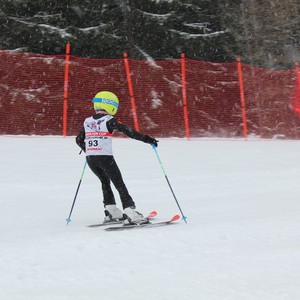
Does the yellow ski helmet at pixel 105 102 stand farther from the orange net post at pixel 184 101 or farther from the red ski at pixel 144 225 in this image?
the orange net post at pixel 184 101

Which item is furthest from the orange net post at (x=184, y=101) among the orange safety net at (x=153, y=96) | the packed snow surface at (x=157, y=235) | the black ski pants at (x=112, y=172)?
the black ski pants at (x=112, y=172)

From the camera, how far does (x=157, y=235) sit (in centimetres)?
772

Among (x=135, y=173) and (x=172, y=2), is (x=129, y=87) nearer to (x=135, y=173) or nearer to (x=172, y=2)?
(x=135, y=173)

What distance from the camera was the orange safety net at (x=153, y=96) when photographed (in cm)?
1850

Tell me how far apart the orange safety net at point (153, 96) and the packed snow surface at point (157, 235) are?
10.5 feet

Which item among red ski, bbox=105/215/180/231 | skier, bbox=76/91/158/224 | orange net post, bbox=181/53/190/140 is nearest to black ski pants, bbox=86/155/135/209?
skier, bbox=76/91/158/224

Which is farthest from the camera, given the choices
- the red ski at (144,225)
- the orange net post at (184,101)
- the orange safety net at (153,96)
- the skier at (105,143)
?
the orange net post at (184,101)

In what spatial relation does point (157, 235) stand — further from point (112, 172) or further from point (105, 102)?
point (105, 102)

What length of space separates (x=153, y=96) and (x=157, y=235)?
11.8m

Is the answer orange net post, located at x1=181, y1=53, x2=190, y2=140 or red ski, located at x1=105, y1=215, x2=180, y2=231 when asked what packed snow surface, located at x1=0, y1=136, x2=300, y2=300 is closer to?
red ski, located at x1=105, y1=215, x2=180, y2=231

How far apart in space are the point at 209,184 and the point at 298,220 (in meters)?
3.95

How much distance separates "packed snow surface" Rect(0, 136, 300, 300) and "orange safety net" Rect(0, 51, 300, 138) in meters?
3.19

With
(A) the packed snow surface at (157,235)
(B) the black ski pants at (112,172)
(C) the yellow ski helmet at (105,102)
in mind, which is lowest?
(A) the packed snow surface at (157,235)

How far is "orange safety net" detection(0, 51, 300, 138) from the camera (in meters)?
18.5
